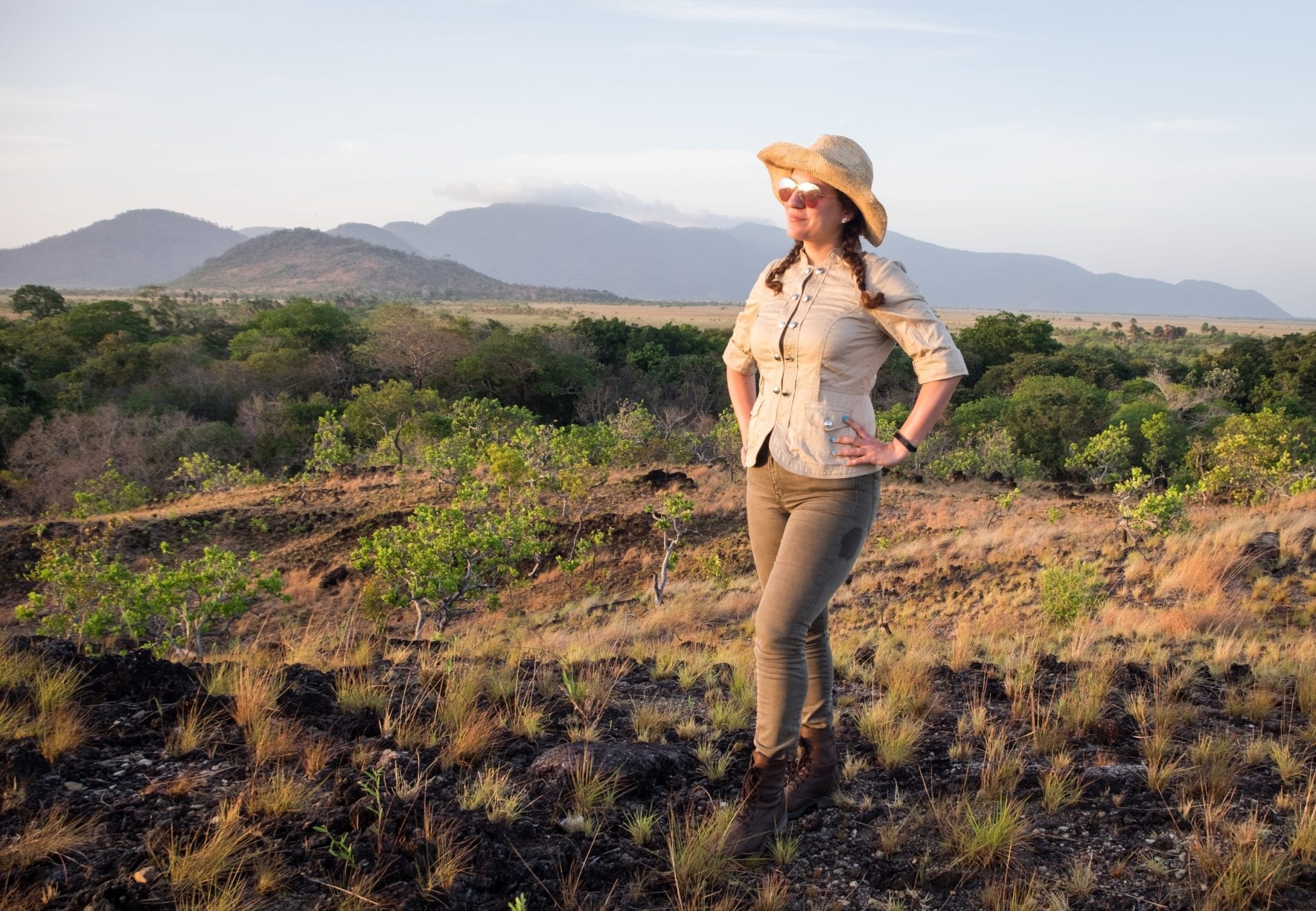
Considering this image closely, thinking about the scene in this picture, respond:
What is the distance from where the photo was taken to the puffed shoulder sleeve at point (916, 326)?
6.55ft

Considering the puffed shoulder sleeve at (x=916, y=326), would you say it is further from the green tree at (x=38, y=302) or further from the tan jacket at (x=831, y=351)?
the green tree at (x=38, y=302)

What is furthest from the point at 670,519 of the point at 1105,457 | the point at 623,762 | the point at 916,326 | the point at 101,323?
the point at 101,323

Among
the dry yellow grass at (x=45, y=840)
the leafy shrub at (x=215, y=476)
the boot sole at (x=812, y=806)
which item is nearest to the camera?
the dry yellow grass at (x=45, y=840)

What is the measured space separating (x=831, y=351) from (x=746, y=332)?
1.18 ft

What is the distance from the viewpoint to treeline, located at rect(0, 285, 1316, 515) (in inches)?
726

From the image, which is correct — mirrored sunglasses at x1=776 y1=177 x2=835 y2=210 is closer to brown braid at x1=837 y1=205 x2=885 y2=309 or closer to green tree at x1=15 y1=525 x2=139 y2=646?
brown braid at x1=837 y1=205 x2=885 y2=309

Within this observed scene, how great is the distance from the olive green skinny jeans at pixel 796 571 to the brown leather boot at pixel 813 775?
25 cm

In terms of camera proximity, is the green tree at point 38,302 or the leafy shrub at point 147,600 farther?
the green tree at point 38,302

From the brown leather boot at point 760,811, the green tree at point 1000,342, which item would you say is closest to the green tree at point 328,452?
the brown leather boot at point 760,811

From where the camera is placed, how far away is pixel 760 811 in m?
2.14

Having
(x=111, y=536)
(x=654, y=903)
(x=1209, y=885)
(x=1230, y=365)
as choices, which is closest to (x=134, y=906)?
(x=654, y=903)

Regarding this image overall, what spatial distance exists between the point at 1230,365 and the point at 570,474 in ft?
101

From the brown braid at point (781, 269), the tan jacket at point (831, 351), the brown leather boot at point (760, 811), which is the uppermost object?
the brown braid at point (781, 269)

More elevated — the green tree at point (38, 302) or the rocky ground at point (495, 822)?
the green tree at point (38, 302)
